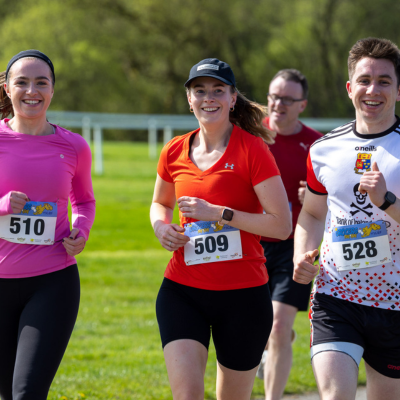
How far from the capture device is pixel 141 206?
17438 mm

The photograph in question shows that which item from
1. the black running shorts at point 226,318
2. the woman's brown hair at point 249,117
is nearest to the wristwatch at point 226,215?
the black running shorts at point 226,318

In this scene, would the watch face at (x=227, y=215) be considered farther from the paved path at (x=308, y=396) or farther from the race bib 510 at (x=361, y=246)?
the paved path at (x=308, y=396)

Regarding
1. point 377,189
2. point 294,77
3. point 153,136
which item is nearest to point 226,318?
point 377,189

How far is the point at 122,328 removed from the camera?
25.1 feet

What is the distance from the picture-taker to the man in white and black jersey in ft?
10.8

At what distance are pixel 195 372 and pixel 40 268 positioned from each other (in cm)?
98

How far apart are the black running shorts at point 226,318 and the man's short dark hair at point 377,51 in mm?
1352

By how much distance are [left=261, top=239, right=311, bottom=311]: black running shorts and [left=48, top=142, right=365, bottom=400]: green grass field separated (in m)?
0.92

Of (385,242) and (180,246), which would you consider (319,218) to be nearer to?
(385,242)

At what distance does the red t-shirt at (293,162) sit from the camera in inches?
211

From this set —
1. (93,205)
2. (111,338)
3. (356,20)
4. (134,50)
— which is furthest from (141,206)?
(134,50)

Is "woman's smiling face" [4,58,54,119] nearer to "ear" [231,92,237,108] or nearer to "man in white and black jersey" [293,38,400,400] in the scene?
"ear" [231,92,237,108]

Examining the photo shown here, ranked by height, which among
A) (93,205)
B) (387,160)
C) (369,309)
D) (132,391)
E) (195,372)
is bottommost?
(132,391)

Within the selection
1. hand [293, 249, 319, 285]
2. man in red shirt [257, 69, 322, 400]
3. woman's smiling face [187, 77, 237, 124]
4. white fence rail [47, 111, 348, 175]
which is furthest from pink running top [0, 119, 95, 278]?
white fence rail [47, 111, 348, 175]
